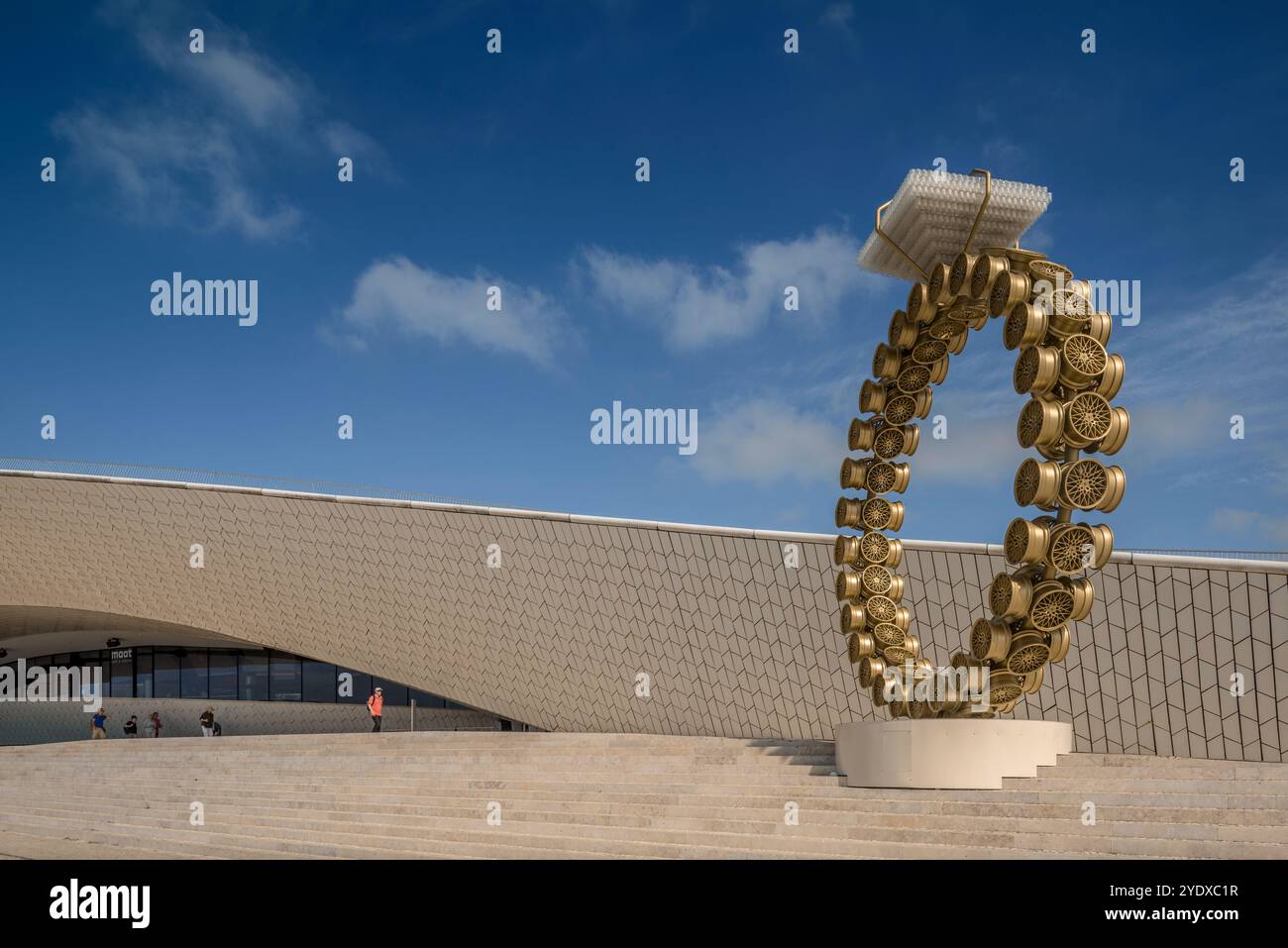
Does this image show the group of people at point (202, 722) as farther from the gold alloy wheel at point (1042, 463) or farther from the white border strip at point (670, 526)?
the gold alloy wheel at point (1042, 463)

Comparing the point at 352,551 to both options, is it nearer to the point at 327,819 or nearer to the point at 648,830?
the point at 327,819

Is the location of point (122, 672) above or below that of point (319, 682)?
above

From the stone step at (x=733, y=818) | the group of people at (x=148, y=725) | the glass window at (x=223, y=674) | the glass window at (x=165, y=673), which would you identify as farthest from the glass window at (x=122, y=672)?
the stone step at (x=733, y=818)

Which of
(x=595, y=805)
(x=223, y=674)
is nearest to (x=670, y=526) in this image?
(x=595, y=805)

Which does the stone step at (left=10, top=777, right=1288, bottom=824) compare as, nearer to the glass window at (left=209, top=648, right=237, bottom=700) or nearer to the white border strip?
the white border strip

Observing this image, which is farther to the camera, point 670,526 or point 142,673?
point 142,673

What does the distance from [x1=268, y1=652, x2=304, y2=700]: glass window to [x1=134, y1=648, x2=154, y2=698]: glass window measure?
424 centimetres

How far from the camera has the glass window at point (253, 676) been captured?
1139 inches

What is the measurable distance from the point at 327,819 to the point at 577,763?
3.06m

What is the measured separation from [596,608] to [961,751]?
12.9 m

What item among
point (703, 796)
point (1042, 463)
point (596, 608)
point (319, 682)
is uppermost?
point (1042, 463)

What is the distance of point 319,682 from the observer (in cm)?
2823

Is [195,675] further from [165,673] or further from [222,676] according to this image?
[165,673]
